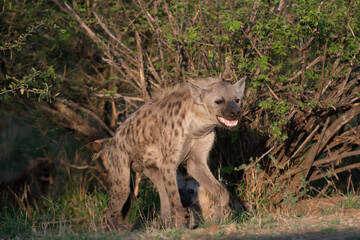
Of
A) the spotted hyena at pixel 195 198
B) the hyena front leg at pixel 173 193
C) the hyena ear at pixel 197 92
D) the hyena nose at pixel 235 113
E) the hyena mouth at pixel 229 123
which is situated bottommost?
the spotted hyena at pixel 195 198

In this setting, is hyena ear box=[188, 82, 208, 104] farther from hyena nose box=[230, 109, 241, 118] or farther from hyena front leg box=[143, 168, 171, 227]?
hyena front leg box=[143, 168, 171, 227]

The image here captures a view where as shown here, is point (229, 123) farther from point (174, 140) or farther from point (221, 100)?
point (174, 140)

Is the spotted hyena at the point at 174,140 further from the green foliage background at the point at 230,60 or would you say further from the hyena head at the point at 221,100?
the green foliage background at the point at 230,60

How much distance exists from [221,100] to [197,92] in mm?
228

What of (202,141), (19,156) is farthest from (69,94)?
(19,156)

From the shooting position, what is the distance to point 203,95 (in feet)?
14.7

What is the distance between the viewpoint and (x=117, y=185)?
5.06 metres

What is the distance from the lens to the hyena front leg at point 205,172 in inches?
181

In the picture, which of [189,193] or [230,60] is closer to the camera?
[230,60]

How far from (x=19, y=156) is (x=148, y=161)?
5.90m

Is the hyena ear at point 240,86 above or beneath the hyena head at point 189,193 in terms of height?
above

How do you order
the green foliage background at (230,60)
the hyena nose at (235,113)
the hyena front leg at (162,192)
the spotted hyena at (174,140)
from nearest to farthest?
the hyena nose at (235,113) → the spotted hyena at (174,140) → the green foliage background at (230,60) → the hyena front leg at (162,192)

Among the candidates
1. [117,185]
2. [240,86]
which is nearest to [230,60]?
[240,86]

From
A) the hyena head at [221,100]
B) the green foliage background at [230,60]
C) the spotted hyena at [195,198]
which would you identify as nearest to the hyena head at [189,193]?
the spotted hyena at [195,198]
